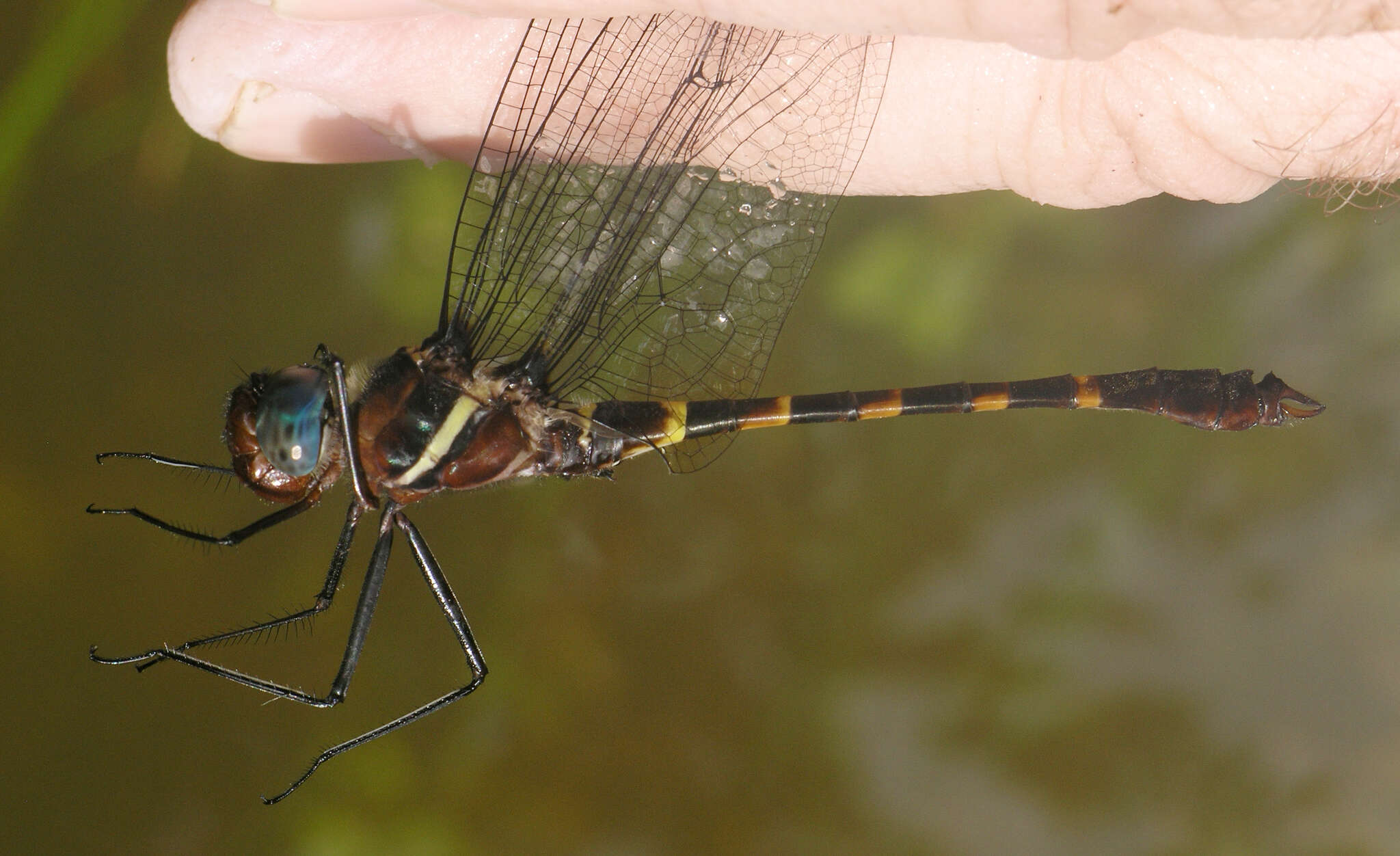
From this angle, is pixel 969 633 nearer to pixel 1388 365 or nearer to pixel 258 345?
pixel 1388 365

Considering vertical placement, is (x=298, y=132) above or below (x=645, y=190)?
below

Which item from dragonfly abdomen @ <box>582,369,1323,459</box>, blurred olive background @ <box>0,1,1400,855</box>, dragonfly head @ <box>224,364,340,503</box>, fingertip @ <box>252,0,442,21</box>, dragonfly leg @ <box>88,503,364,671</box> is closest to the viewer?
fingertip @ <box>252,0,442,21</box>

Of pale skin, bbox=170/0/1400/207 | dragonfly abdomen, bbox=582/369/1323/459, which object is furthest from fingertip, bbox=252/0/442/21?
dragonfly abdomen, bbox=582/369/1323/459

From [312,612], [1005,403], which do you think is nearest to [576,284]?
[312,612]

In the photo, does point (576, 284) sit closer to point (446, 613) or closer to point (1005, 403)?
point (446, 613)

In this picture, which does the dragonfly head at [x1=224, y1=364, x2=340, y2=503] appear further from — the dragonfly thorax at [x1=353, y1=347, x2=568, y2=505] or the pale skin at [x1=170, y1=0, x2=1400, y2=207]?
the pale skin at [x1=170, y1=0, x2=1400, y2=207]

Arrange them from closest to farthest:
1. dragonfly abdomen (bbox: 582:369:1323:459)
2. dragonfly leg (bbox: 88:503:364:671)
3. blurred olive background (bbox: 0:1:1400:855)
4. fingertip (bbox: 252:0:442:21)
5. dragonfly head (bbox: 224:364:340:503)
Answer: fingertip (bbox: 252:0:442:21) < dragonfly head (bbox: 224:364:340:503) < dragonfly leg (bbox: 88:503:364:671) < dragonfly abdomen (bbox: 582:369:1323:459) < blurred olive background (bbox: 0:1:1400:855)

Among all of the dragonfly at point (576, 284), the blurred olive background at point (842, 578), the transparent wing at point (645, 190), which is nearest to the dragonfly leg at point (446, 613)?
the dragonfly at point (576, 284)
